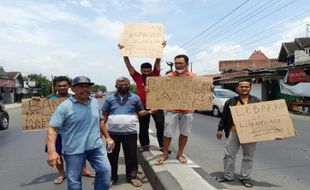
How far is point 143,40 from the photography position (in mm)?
6191

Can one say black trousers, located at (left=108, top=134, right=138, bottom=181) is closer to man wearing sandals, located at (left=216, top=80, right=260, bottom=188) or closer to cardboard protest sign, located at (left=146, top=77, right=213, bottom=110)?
cardboard protest sign, located at (left=146, top=77, right=213, bottom=110)

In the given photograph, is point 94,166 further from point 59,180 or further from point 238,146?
point 238,146

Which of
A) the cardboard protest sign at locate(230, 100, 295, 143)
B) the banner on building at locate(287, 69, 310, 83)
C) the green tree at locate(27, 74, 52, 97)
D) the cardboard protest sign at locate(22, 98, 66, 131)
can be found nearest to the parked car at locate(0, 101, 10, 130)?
the cardboard protest sign at locate(22, 98, 66, 131)

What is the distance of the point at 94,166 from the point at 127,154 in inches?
Answer: 59.7

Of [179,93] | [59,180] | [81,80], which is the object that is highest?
[81,80]

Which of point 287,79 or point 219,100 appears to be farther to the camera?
point 287,79

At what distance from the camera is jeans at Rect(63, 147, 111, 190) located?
13.3 feet

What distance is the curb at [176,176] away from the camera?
178 inches

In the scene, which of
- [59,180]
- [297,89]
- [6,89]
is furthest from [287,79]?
[6,89]

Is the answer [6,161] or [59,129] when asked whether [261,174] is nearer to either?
[59,129]

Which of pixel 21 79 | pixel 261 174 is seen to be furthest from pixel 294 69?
pixel 21 79

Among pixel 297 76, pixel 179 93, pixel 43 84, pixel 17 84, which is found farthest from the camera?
pixel 43 84

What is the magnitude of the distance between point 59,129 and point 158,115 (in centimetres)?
270

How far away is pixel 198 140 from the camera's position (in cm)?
1073
